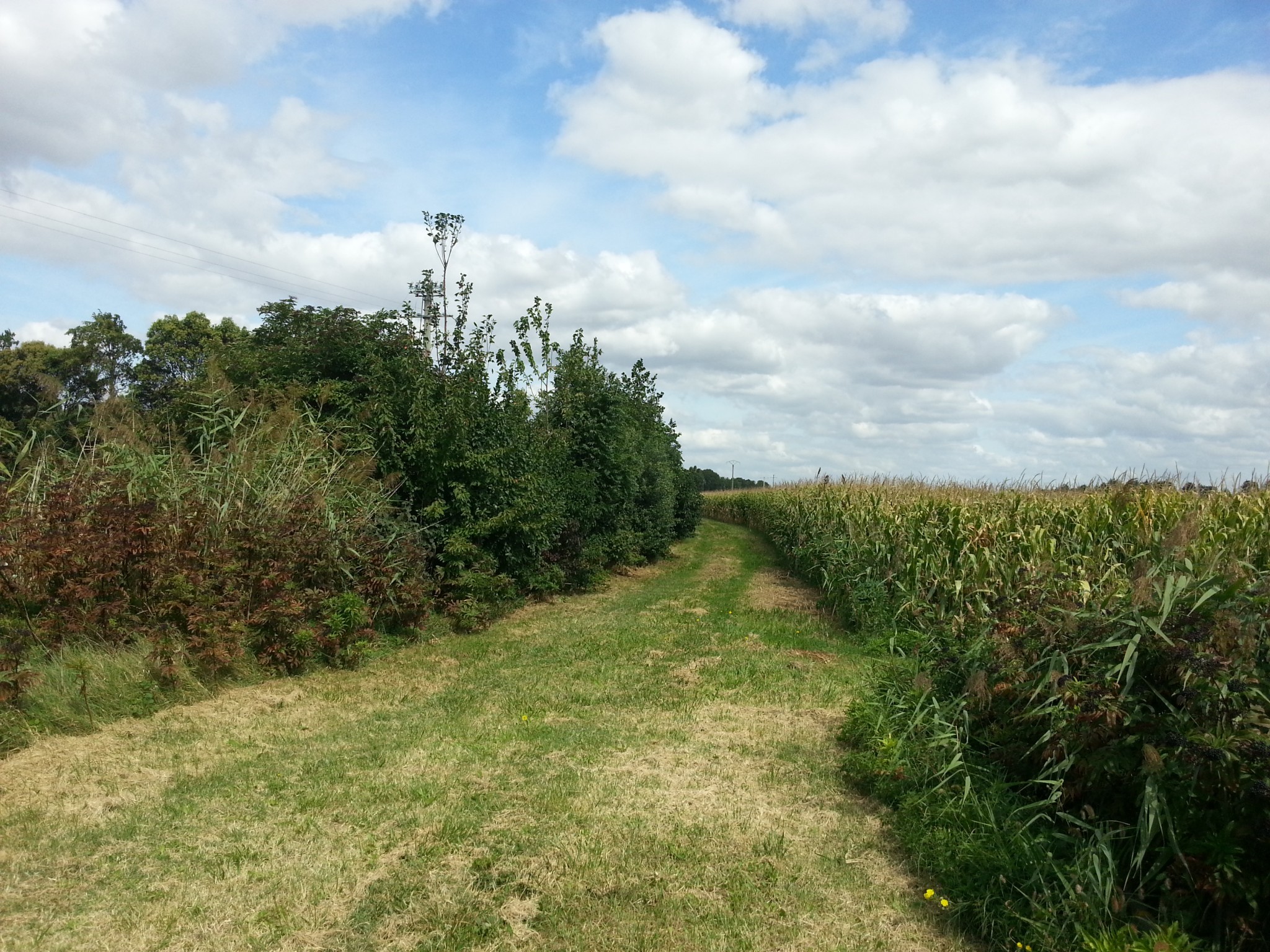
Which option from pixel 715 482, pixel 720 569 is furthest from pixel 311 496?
pixel 715 482

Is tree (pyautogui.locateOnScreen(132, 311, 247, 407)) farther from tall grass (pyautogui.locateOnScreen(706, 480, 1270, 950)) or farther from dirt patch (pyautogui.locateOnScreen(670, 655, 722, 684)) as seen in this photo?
tall grass (pyautogui.locateOnScreen(706, 480, 1270, 950))

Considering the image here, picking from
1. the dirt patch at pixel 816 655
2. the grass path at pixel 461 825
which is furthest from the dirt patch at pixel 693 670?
the dirt patch at pixel 816 655

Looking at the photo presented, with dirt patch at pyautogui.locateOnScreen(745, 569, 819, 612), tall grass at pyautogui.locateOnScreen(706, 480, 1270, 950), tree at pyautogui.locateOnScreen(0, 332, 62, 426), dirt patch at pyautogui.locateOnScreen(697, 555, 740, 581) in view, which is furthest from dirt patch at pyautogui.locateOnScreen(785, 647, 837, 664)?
tree at pyautogui.locateOnScreen(0, 332, 62, 426)

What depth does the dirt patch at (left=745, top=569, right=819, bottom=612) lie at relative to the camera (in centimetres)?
1530

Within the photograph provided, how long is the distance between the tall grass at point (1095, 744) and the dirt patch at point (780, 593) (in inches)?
300

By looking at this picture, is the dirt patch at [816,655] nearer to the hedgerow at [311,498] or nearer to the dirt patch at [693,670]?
the dirt patch at [693,670]

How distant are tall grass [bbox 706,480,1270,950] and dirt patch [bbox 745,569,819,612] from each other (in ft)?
25.0

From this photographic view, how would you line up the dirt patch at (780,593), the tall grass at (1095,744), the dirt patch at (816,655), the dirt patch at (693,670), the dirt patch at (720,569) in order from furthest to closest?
the dirt patch at (720,569) < the dirt patch at (780,593) < the dirt patch at (816,655) < the dirt patch at (693,670) < the tall grass at (1095,744)

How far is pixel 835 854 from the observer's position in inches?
199

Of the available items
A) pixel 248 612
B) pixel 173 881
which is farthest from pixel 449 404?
pixel 173 881

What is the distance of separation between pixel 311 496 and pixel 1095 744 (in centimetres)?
856

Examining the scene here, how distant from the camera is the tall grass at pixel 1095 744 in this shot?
3520 mm

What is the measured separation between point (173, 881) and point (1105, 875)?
4624 mm

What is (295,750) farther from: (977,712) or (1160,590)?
(1160,590)
